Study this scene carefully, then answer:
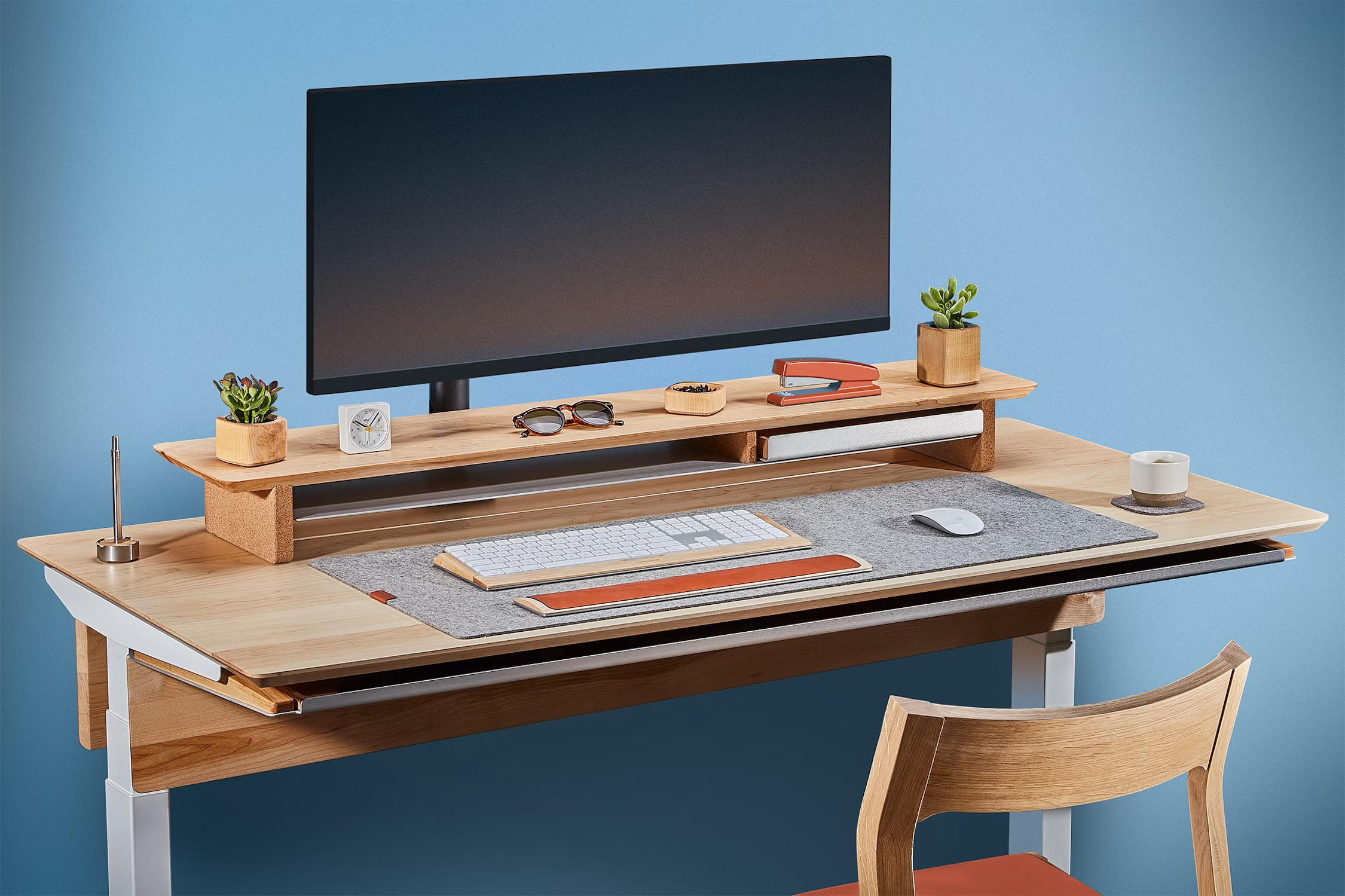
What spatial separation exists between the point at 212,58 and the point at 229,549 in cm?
70

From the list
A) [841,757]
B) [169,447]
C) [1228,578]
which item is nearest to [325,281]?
[169,447]

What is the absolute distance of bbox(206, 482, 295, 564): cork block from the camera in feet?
6.48

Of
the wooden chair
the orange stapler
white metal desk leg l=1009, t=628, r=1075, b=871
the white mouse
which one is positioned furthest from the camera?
white metal desk leg l=1009, t=628, r=1075, b=871

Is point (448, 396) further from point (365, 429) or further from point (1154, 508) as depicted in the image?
point (1154, 508)

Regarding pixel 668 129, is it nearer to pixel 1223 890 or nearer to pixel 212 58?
pixel 212 58

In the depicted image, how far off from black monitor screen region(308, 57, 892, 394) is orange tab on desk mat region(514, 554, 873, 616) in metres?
0.39

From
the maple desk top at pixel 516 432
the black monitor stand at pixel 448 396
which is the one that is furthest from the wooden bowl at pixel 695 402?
the black monitor stand at pixel 448 396

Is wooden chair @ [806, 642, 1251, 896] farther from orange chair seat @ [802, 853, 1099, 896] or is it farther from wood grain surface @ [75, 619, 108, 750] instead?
wood grain surface @ [75, 619, 108, 750]

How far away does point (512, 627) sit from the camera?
175 cm

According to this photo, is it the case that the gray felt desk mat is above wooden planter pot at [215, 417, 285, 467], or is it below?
below

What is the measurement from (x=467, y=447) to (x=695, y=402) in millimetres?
298

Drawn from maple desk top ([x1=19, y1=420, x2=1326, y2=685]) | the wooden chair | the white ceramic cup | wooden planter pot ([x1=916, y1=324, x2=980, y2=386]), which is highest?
wooden planter pot ([x1=916, y1=324, x2=980, y2=386])

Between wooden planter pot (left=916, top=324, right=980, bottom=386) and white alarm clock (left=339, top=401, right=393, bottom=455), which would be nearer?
white alarm clock (left=339, top=401, right=393, bottom=455)

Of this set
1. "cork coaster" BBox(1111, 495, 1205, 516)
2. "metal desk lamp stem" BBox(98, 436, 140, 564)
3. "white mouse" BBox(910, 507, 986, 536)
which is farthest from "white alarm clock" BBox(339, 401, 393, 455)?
"cork coaster" BBox(1111, 495, 1205, 516)
